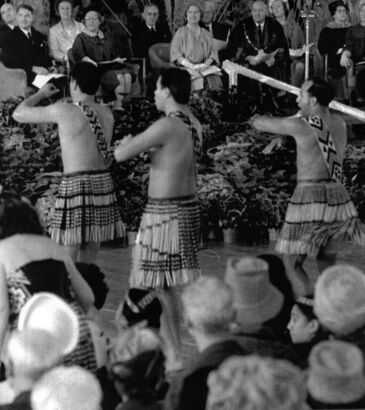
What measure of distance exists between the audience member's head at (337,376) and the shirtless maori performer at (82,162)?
2.34 metres

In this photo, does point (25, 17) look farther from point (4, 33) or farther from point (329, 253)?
point (329, 253)

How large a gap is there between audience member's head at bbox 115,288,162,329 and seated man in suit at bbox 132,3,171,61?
2.35m

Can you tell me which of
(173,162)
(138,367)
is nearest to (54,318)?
(138,367)

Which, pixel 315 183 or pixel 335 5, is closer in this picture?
pixel 315 183

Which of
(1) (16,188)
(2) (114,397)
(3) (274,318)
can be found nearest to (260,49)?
(1) (16,188)

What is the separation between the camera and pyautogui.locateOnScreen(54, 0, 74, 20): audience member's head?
6910 mm

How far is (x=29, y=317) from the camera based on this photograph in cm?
392

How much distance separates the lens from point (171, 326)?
16.5 ft

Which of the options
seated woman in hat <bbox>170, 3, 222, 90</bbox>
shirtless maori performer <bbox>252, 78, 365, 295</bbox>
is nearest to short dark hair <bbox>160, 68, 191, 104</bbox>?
shirtless maori performer <bbox>252, 78, 365, 295</bbox>

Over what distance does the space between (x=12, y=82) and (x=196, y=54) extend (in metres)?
1.18

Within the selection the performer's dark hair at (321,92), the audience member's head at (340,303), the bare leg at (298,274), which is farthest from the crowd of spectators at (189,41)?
the audience member's head at (340,303)

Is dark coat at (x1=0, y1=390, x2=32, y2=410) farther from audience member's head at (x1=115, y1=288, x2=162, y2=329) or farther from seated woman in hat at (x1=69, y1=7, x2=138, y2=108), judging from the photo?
seated woman in hat at (x1=69, y1=7, x2=138, y2=108)

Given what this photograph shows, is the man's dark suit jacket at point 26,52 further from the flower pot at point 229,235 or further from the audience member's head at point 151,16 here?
the flower pot at point 229,235

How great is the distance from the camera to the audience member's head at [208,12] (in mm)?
7043
